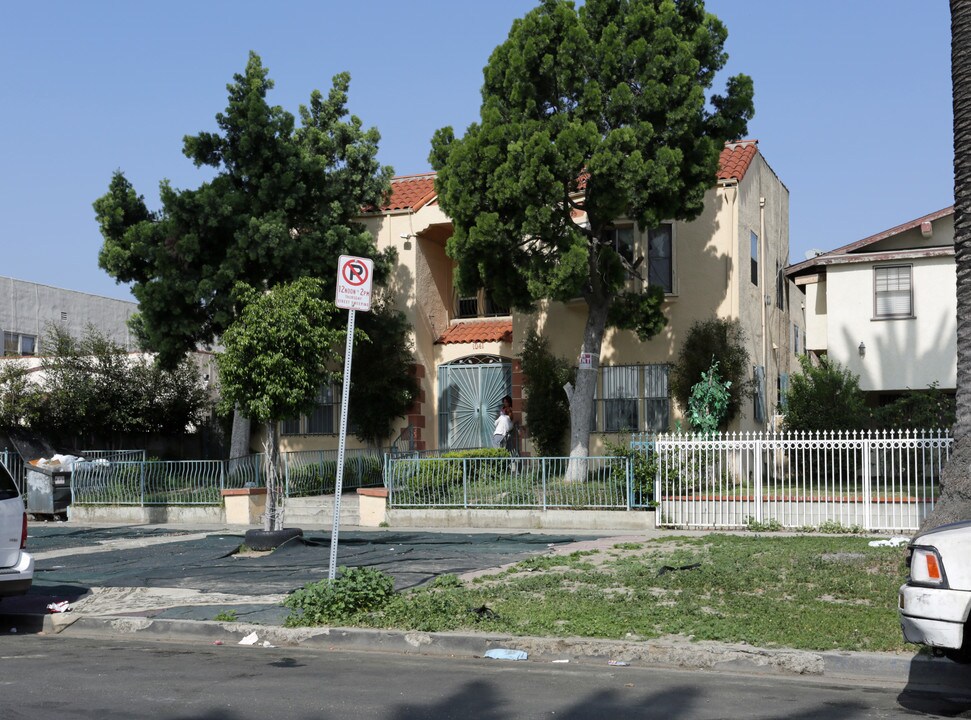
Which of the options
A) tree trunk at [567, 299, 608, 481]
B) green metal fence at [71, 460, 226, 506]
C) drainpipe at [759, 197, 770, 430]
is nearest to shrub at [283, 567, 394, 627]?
tree trunk at [567, 299, 608, 481]

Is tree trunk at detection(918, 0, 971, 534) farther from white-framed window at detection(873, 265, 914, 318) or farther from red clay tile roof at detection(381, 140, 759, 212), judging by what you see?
white-framed window at detection(873, 265, 914, 318)

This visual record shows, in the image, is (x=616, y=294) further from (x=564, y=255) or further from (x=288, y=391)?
(x=288, y=391)

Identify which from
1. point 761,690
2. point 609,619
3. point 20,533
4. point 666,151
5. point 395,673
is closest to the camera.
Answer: point 761,690

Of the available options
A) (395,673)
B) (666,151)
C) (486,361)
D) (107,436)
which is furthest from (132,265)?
(395,673)

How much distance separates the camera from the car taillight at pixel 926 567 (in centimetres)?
684

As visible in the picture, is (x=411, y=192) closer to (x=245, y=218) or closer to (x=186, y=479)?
(x=245, y=218)

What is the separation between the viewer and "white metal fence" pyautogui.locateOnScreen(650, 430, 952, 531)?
16.3m

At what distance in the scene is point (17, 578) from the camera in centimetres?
1039

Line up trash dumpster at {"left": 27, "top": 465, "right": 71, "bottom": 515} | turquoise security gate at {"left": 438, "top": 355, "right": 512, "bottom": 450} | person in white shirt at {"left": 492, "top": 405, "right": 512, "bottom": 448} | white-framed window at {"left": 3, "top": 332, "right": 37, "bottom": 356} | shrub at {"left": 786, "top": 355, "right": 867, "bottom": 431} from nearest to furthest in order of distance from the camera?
shrub at {"left": 786, "top": 355, "right": 867, "bottom": 431} < trash dumpster at {"left": 27, "top": 465, "right": 71, "bottom": 515} < person in white shirt at {"left": 492, "top": 405, "right": 512, "bottom": 448} < turquoise security gate at {"left": 438, "top": 355, "right": 512, "bottom": 450} < white-framed window at {"left": 3, "top": 332, "right": 37, "bottom": 356}

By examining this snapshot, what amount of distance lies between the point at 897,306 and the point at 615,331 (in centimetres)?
608

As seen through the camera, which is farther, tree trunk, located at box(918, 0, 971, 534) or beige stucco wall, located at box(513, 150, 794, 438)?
beige stucco wall, located at box(513, 150, 794, 438)

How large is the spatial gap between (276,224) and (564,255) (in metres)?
6.33

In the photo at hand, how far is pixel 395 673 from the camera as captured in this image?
26.9ft

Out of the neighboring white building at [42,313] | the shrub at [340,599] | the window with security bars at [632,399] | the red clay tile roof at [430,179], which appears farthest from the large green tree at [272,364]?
the neighboring white building at [42,313]
